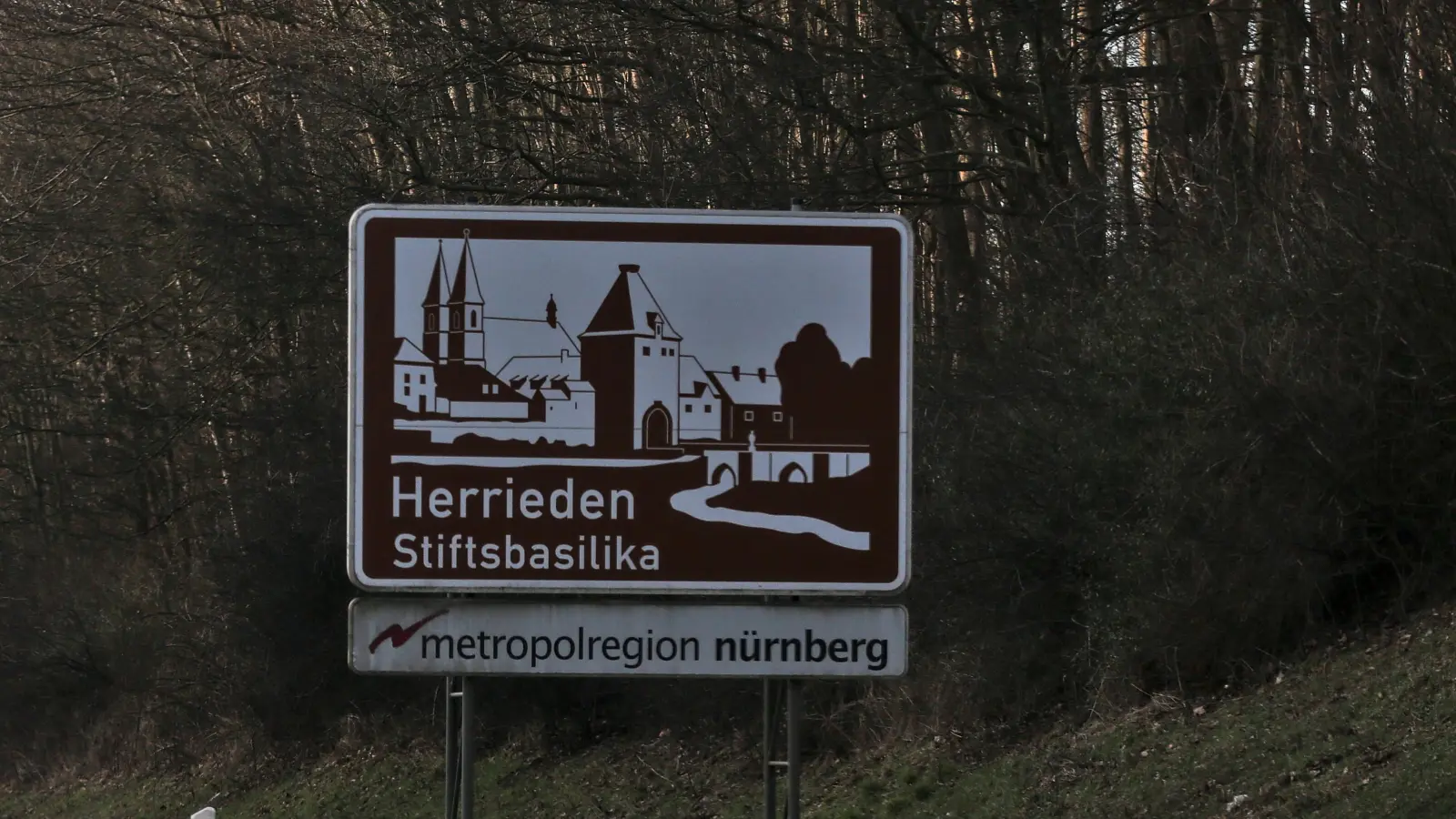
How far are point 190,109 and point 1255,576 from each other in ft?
33.6

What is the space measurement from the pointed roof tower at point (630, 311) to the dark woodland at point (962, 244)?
6.37m

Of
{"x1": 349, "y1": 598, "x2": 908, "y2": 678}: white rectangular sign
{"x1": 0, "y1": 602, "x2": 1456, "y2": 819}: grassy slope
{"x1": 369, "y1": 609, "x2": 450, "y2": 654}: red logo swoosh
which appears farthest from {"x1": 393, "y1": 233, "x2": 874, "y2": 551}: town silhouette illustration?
{"x1": 0, "y1": 602, "x2": 1456, "y2": 819}: grassy slope

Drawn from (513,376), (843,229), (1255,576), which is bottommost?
(1255,576)

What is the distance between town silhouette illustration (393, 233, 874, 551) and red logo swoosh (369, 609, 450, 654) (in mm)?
550

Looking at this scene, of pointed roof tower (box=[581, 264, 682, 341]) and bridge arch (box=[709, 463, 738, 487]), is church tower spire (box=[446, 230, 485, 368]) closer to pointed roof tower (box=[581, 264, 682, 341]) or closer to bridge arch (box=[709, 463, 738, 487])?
pointed roof tower (box=[581, 264, 682, 341])

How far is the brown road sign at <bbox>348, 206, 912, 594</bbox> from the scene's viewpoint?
5676 mm

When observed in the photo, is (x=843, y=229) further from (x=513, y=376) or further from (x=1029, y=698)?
(x=1029, y=698)

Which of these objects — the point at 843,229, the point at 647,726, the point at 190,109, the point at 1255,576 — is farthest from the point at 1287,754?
the point at 190,109

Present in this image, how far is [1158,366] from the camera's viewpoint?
11742mm

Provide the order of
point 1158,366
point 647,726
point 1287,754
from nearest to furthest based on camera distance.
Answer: point 1287,754, point 1158,366, point 647,726

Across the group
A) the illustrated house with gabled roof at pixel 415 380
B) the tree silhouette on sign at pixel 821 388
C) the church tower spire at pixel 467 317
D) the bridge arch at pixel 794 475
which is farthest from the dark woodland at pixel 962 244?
the illustrated house with gabled roof at pixel 415 380

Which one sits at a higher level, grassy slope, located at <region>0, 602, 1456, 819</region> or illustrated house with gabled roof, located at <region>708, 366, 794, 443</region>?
illustrated house with gabled roof, located at <region>708, 366, 794, 443</region>

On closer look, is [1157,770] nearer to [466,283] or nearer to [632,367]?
[632,367]

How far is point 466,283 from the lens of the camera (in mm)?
5684
